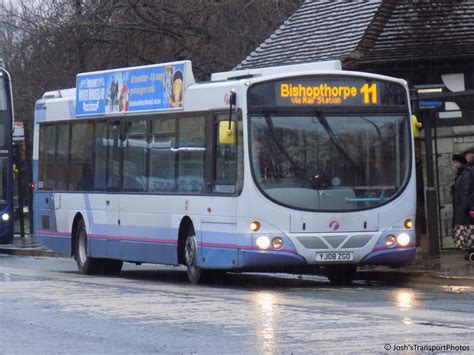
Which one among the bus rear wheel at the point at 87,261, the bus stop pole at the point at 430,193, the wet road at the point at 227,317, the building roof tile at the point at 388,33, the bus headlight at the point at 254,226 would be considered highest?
the building roof tile at the point at 388,33

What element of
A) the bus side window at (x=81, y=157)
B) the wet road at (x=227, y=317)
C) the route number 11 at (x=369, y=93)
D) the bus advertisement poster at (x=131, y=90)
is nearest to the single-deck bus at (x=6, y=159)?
the bus side window at (x=81, y=157)

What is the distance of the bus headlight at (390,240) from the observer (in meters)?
17.8

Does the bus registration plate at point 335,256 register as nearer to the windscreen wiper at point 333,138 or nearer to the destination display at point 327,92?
the windscreen wiper at point 333,138

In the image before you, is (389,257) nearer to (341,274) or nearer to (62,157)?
(341,274)

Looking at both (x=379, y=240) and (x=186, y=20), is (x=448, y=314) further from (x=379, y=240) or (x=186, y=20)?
(x=186, y=20)

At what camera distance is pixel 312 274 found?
68.5ft

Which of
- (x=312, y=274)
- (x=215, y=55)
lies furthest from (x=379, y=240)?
(x=215, y=55)

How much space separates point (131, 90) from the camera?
20.7 m

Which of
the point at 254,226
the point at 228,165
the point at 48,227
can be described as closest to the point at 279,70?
the point at 228,165

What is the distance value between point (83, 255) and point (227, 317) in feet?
31.5

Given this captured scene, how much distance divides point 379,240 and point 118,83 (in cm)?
559

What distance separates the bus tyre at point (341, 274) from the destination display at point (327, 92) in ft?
7.71

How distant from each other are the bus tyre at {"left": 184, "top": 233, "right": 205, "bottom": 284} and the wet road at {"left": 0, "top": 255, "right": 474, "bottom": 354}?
1.23 feet

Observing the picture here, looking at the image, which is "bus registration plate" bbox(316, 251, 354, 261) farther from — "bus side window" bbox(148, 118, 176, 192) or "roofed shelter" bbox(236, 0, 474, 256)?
"roofed shelter" bbox(236, 0, 474, 256)
